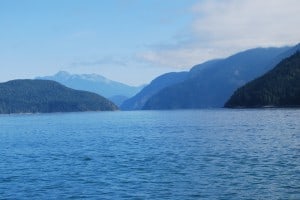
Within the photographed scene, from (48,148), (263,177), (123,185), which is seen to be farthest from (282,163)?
(48,148)

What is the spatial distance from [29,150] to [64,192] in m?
51.6

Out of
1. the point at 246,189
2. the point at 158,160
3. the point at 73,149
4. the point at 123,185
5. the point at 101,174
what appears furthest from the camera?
the point at 73,149

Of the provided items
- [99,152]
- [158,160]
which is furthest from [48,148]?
[158,160]

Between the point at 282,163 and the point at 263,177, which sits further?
the point at 282,163

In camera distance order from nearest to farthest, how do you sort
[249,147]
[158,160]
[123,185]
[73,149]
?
[123,185] → [158,160] → [249,147] → [73,149]

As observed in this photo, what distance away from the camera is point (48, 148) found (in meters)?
104

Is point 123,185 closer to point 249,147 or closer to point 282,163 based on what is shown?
point 282,163

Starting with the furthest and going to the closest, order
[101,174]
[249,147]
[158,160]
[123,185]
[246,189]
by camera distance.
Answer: [249,147] → [158,160] → [101,174] → [123,185] → [246,189]

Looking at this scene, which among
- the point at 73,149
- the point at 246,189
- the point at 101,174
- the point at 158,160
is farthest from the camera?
the point at 73,149

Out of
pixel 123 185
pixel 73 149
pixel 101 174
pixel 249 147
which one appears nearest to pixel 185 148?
pixel 249 147

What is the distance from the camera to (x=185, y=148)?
9125 cm

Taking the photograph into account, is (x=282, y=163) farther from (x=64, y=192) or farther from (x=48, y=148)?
(x=48, y=148)

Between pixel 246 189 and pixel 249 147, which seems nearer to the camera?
pixel 246 189

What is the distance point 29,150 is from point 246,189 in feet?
205
